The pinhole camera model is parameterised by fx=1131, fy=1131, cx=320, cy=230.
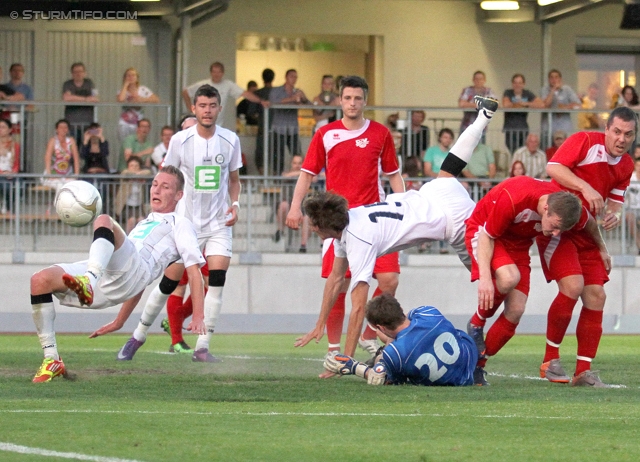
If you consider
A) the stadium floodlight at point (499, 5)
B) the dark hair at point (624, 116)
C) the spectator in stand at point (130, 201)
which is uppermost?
the stadium floodlight at point (499, 5)

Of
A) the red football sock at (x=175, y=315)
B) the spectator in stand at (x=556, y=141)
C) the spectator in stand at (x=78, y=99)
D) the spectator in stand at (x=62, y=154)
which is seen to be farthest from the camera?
the spectator in stand at (x=556, y=141)

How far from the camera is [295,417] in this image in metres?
6.24

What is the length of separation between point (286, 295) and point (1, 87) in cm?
607

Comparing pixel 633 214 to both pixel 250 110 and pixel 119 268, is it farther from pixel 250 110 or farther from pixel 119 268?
pixel 119 268

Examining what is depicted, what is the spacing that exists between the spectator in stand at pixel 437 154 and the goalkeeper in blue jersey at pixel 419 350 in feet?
35.4

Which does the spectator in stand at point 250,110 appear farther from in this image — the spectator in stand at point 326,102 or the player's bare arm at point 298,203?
the player's bare arm at point 298,203

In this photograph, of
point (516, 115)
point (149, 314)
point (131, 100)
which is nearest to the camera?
point (149, 314)

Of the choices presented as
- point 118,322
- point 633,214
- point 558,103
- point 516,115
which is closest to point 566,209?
point 118,322

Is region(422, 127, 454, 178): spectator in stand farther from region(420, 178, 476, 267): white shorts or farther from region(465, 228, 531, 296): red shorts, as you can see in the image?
region(465, 228, 531, 296): red shorts

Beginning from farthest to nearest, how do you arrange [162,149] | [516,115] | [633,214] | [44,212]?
[516,115]
[633,214]
[162,149]
[44,212]

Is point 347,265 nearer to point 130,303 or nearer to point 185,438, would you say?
point 130,303

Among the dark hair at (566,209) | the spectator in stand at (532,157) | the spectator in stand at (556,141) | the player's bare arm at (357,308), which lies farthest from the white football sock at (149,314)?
the spectator in stand at (556,141)

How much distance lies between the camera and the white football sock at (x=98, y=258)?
7484 millimetres

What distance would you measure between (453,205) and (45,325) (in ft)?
10.2
